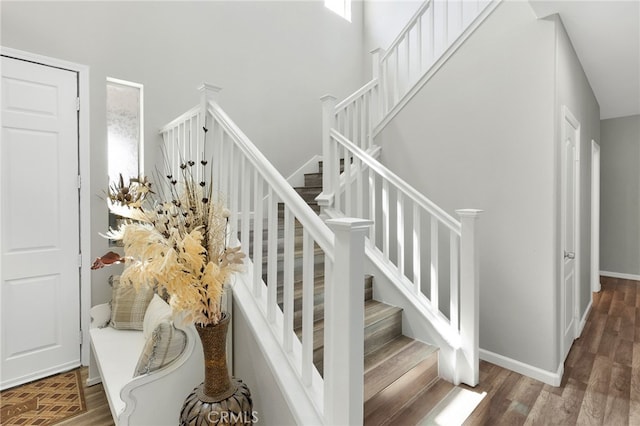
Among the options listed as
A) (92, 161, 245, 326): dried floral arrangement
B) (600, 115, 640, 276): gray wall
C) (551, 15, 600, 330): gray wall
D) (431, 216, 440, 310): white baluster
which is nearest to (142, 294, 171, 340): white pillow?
(92, 161, 245, 326): dried floral arrangement

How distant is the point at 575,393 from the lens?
2391mm

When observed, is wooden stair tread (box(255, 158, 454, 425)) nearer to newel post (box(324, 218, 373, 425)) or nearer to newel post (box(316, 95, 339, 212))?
newel post (box(324, 218, 373, 425))

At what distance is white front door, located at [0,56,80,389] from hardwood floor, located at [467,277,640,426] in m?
2.93

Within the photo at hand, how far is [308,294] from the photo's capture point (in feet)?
4.97

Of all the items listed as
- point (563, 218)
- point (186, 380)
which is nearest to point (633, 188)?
point (563, 218)

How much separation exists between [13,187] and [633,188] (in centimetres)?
770

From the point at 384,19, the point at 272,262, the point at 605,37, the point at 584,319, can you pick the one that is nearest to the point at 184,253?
the point at 272,262

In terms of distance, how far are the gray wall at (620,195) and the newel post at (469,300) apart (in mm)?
4977

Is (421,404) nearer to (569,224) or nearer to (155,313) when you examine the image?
(155,313)

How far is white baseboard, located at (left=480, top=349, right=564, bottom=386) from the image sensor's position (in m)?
2.50

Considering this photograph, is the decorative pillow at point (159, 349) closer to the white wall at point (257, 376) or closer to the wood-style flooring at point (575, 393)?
the white wall at point (257, 376)

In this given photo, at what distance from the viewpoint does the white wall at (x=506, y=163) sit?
2537mm

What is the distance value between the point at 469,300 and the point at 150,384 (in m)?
1.90

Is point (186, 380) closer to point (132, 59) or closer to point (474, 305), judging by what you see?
point (474, 305)
